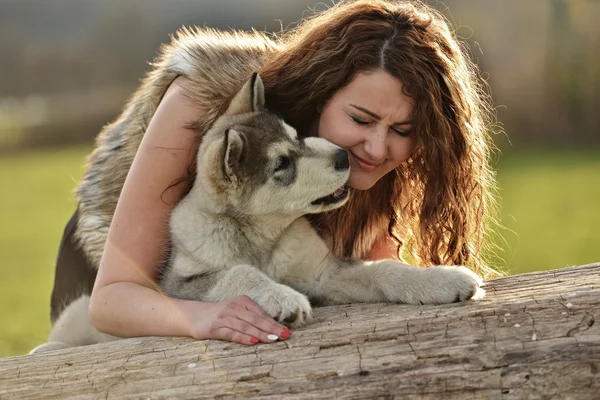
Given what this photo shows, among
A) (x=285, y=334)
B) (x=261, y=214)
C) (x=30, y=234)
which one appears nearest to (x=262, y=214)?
(x=261, y=214)

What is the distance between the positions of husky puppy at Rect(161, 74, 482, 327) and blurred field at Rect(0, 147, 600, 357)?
15.4 ft

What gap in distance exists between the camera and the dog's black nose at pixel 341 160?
3.35 metres

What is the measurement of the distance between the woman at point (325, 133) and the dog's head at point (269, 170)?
0.72 ft

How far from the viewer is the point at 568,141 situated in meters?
18.8

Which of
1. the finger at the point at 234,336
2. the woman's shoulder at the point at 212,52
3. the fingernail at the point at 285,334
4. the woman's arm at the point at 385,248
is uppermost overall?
the woman's shoulder at the point at 212,52

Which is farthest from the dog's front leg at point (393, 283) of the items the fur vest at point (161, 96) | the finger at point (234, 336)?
the fur vest at point (161, 96)

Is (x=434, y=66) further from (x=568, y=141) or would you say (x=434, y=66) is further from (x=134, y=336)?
(x=568, y=141)

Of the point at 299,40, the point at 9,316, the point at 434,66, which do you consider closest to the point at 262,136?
the point at 299,40

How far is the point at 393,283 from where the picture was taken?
320cm

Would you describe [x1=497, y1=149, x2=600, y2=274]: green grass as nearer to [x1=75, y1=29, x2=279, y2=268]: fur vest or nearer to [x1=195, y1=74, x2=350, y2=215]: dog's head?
[x1=75, y1=29, x2=279, y2=268]: fur vest

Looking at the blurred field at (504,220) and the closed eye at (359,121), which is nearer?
the closed eye at (359,121)

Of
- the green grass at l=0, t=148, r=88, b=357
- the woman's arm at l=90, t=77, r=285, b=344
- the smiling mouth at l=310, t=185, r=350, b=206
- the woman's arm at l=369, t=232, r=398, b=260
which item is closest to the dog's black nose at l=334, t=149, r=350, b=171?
the smiling mouth at l=310, t=185, r=350, b=206

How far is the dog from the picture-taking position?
3.34m

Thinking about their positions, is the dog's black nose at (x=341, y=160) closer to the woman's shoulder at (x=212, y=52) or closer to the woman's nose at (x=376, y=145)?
the woman's nose at (x=376, y=145)
